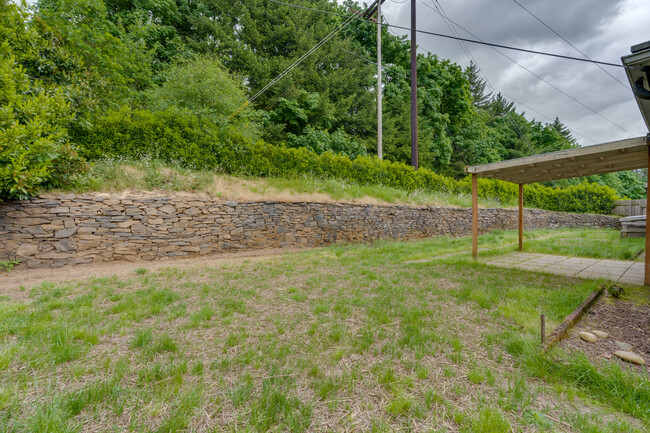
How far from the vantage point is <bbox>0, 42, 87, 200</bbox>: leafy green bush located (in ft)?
12.9

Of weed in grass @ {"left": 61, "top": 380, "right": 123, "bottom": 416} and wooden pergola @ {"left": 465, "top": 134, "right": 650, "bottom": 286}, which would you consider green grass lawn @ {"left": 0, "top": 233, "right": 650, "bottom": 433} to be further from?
wooden pergola @ {"left": 465, "top": 134, "right": 650, "bottom": 286}

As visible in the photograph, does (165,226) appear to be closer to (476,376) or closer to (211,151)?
(211,151)

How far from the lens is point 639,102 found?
10.2ft

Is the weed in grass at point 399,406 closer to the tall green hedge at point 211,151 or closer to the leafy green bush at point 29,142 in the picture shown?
the leafy green bush at point 29,142

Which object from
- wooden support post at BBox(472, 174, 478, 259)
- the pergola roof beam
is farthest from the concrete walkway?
the pergola roof beam

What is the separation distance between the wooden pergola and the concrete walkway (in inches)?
20.9

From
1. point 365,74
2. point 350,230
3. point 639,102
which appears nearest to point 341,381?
point 639,102

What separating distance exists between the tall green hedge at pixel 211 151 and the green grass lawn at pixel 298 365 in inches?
157

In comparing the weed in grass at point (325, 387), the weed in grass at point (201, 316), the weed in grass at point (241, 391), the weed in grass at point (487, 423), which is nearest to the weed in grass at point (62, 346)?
the weed in grass at point (201, 316)

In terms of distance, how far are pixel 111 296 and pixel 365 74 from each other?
700 inches

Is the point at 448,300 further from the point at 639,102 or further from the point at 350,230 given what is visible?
the point at 350,230

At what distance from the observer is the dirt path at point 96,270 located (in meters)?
3.76

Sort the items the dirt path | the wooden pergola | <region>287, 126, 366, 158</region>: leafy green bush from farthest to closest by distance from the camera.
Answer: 1. <region>287, 126, 366, 158</region>: leafy green bush
2. the wooden pergola
3. the dirt path

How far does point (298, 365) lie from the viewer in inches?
71.1
